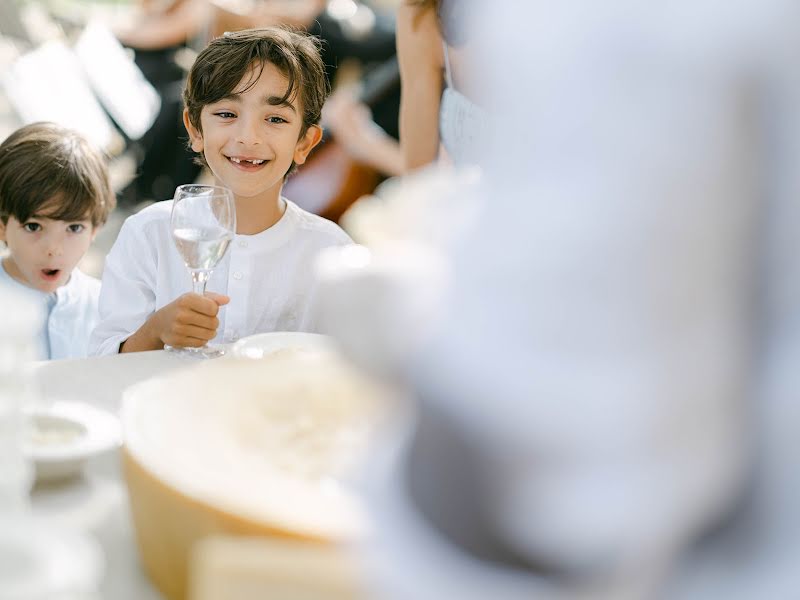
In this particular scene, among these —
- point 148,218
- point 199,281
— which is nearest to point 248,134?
point 148,218

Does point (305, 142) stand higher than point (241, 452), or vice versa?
point (241, 452)

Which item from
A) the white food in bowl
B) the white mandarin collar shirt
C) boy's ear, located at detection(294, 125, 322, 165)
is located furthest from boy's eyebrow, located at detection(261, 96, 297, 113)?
the white food in bowl

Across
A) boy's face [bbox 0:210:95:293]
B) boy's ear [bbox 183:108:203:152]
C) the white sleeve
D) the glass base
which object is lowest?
boy's face [bbox 0:210:95:293]

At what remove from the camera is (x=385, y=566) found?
34cm

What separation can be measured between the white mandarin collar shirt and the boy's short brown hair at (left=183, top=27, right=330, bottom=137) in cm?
20

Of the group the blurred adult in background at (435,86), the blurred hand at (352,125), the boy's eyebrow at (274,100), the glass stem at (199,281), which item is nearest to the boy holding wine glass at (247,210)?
the boy's eyebrow at (274,100)

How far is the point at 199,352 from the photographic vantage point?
1177 millimetres

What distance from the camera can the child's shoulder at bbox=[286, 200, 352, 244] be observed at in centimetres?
176

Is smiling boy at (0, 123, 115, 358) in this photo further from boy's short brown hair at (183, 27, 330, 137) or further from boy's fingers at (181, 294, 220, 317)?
boy's fingers at (181, 294, 220, 317)

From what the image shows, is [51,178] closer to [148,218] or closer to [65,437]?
[148,218]

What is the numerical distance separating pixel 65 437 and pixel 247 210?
3.13ft

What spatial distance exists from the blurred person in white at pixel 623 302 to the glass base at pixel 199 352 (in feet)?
2.89

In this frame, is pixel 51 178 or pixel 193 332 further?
pixel 51 178

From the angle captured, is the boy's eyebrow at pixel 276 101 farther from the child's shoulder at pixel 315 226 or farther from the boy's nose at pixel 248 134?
the child's shoulder at pixel 315 226
